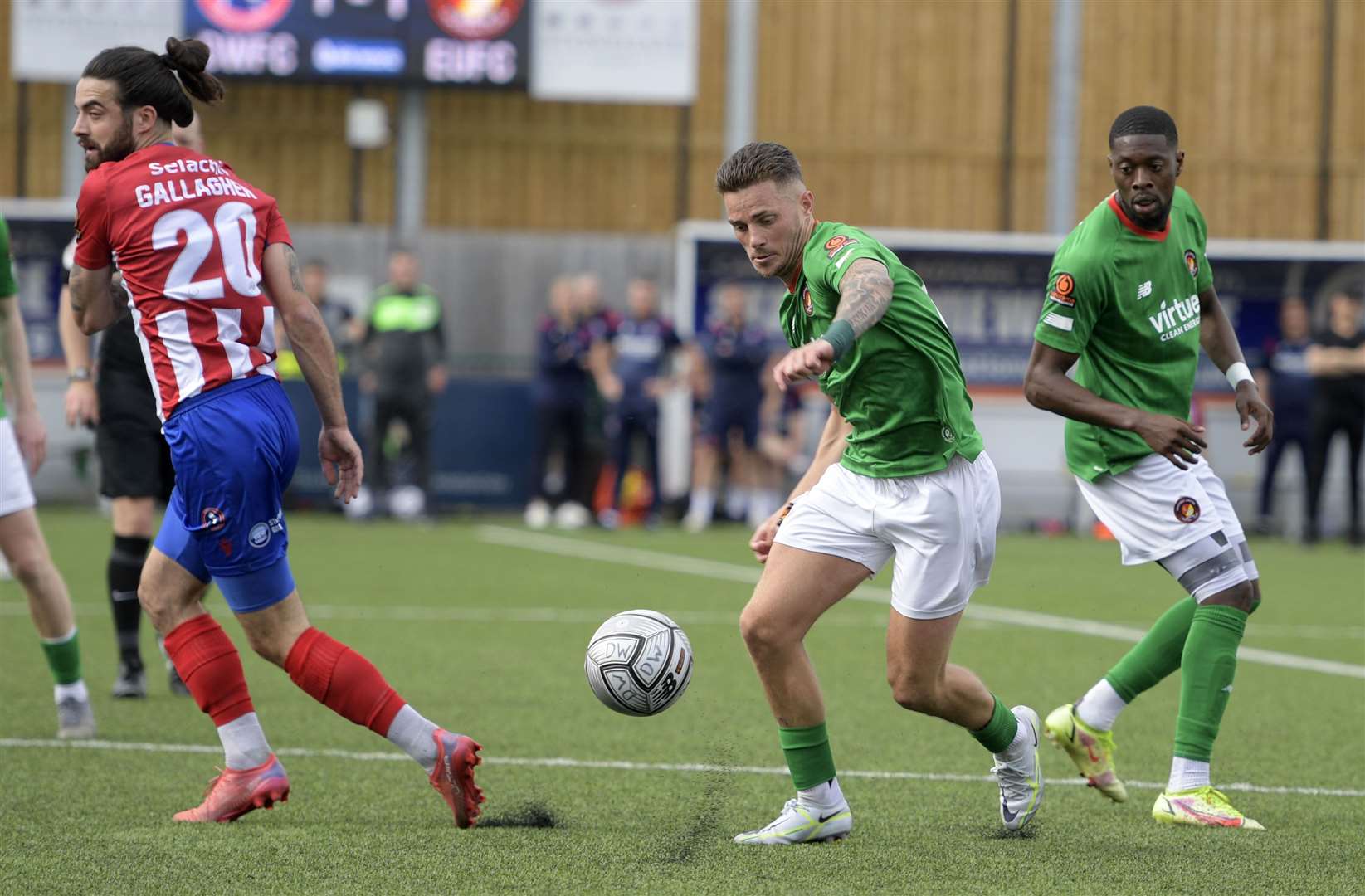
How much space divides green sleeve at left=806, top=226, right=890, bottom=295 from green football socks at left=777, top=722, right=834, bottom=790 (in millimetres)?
1164

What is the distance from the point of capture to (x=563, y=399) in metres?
16.3

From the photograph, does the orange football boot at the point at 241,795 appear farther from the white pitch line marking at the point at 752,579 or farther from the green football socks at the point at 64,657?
A: the white pitch line marking at the point at 752,579

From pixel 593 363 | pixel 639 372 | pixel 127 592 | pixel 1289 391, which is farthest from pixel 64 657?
pixel 1289 391

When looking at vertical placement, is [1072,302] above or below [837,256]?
below

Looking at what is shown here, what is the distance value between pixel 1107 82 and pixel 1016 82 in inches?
46.7

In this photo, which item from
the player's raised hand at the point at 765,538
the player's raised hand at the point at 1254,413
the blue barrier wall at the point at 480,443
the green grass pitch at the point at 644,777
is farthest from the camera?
the blue barrier wall at the point at 480,443

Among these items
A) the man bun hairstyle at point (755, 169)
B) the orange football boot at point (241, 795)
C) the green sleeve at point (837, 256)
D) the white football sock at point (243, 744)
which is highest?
the man bun hairstyle at point (755, 169)

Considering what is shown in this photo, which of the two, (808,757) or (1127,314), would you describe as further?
(1127,314)

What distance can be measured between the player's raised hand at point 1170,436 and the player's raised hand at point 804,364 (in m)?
1.42

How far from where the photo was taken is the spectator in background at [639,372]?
1611cm

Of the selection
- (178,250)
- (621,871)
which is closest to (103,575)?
(178,250)

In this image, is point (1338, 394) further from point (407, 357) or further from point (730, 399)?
point (407, 357)

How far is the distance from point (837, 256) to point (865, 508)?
26.2 inches

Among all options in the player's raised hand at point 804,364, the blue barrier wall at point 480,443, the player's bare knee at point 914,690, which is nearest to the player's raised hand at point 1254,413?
the player's bare knee at point 914,690
